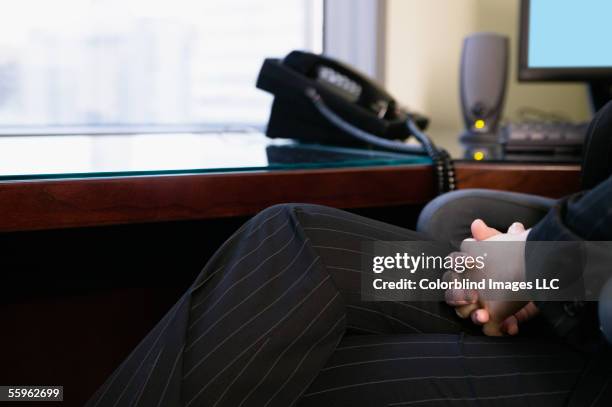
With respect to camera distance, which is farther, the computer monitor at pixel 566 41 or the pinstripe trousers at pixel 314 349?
the computer monitor at pixel 566 41

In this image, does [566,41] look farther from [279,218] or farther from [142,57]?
[279,218]

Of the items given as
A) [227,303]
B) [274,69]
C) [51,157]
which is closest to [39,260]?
[51,157]

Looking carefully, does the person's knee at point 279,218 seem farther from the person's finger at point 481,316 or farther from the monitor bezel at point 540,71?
the monitor bezel at point 540,71

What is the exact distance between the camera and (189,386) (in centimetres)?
62

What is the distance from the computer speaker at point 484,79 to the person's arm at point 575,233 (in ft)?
2.64

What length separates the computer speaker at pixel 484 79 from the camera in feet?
4.71

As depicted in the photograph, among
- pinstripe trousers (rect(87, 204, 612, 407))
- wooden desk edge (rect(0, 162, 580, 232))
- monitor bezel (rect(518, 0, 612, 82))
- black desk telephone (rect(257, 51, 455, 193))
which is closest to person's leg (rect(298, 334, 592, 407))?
pinstripe trousers (rect(87, 204, 612, 407))

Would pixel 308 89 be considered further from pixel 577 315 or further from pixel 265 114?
pixel 577 315

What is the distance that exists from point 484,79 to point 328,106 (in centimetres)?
42

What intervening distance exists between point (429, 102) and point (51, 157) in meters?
1.10

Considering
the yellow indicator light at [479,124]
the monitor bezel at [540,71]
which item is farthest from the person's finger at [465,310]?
the monitor bezel at [540,71]

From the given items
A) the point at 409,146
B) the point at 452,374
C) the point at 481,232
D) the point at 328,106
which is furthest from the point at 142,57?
the point at 452,374

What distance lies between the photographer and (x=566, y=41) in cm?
145

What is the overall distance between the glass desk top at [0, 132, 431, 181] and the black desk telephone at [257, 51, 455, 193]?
25 millimetres
